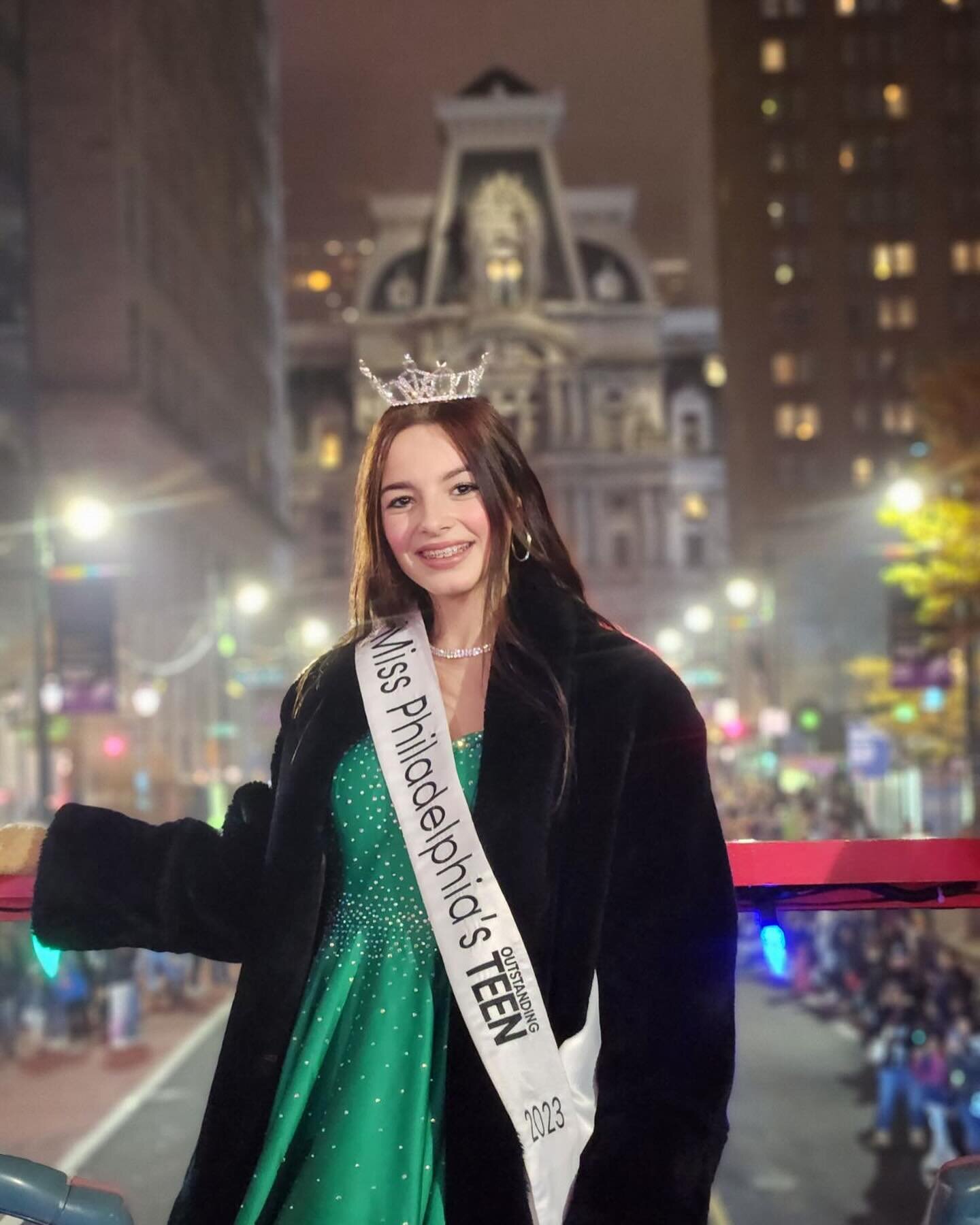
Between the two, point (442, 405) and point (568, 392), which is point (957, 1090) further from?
point (568, 392)

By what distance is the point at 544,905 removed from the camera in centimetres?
276

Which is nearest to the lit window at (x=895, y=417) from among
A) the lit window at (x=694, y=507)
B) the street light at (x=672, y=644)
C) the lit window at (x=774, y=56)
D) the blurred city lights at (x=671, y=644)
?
the lit window at (x=694, y=507)

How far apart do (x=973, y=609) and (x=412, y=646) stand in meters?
21.5

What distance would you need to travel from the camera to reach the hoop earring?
3105 mm

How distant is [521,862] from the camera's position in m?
2.78

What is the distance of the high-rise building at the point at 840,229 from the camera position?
85.8 m

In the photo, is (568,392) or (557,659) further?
(568,392)

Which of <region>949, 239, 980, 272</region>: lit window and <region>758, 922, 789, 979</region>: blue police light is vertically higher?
<region>949, 239, 980, 272</region>: lit window

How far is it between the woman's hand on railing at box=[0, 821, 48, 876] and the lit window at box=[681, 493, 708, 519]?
318 ft

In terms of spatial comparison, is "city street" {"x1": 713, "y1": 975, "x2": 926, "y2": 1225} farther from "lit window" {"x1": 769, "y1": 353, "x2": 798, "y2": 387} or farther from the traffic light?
"lit window" {"x1": 769, "y1": 353, "x2": 798, "y2": 387}

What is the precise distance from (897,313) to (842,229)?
5657 millimetres

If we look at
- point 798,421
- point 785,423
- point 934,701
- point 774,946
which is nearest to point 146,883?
point 774,946

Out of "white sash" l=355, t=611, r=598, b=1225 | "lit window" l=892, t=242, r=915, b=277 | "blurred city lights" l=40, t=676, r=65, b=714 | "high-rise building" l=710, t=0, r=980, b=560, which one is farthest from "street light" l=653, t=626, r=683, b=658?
"white sash" l=355, t=611, r=598, b=1225

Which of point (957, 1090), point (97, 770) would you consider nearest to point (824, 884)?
point (957, 1090)
